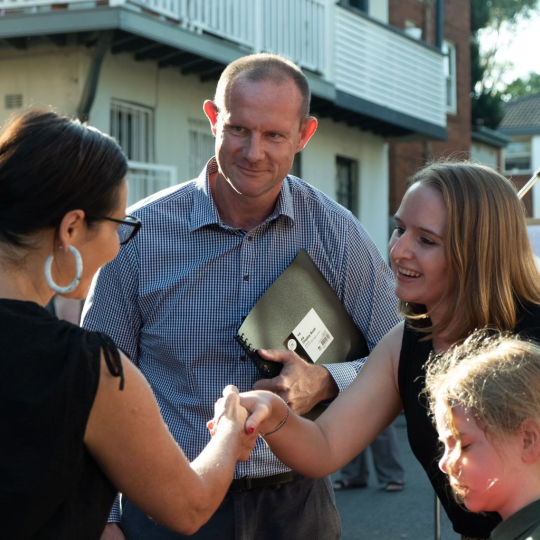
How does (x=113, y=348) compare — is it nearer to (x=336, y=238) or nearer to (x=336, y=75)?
(x=336, y=238)

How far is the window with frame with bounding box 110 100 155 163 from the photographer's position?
12.5m

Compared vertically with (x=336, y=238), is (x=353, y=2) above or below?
above

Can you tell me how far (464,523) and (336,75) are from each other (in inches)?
539

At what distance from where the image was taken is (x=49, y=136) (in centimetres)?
220

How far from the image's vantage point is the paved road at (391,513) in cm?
727

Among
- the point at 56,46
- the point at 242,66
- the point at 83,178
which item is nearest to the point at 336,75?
the point at 56,46

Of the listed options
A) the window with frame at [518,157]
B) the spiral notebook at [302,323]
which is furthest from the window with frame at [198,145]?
the window with frame at [518,157]

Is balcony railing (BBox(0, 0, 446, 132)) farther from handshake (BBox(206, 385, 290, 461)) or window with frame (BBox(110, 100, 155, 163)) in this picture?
handshake (BBox(206, 385, 290, 461))

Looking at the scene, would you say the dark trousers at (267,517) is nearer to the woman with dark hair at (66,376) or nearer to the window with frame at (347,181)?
the woman with dark hair at (66,376)

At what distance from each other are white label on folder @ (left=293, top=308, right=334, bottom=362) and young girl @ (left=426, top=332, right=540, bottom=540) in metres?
0.99

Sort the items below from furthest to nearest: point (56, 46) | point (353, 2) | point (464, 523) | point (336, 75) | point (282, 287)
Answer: point (353, 2) → point (336, 75) → point (56, 46) → point (282, 287) → point (464, 523)

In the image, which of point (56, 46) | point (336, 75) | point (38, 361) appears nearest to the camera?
point (38, 361)

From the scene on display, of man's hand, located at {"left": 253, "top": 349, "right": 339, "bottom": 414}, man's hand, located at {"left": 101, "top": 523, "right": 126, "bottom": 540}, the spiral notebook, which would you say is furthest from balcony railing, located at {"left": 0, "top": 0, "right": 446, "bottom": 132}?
man's hand, located at {"left": 101, "top": 523, "right": 126, "bottom": 540}

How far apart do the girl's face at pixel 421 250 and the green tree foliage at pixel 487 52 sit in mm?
29172
